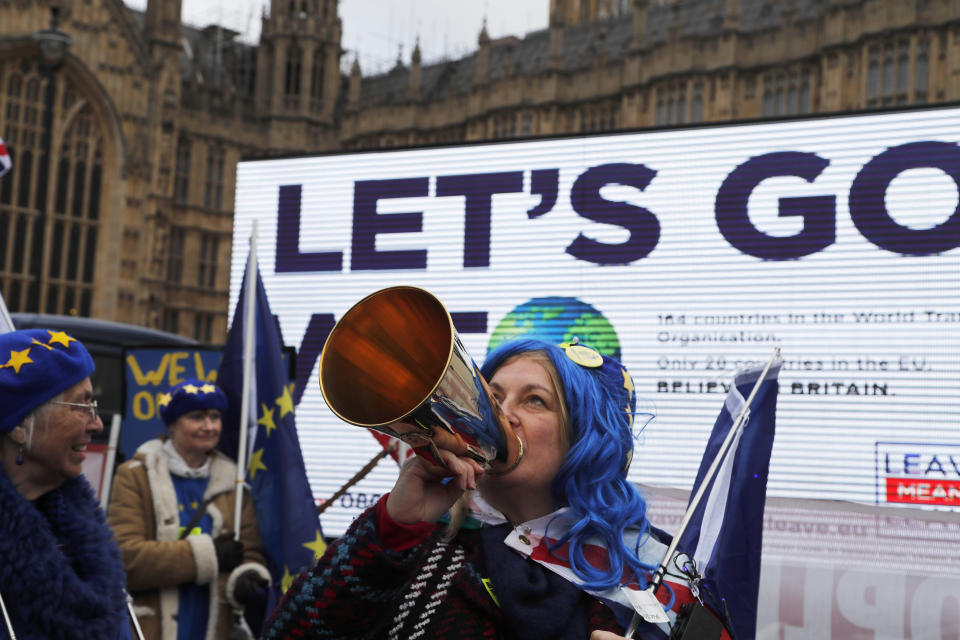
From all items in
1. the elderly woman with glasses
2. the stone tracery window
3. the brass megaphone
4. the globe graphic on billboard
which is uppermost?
the stone tracery window

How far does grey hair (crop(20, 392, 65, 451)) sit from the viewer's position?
6.98 feet

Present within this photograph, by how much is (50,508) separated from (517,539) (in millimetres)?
1070

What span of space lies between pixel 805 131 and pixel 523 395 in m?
5.17

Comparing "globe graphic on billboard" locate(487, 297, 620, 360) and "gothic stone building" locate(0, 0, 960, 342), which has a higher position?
"gothic stone building" locate(0, 0, 960, 342)

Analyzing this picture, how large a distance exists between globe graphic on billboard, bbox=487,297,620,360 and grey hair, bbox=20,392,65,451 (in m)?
4.42

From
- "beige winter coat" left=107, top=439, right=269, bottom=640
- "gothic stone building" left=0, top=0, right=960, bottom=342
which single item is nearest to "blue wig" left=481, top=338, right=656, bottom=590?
"beige winter coat" left=107, top=439, right=269, bottom=640

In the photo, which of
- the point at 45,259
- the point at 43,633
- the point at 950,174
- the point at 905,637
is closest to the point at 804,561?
the point at 905,637

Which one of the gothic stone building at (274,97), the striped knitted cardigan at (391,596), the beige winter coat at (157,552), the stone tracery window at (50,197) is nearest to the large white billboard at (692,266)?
Answer: the beige winter coat at (157,552)

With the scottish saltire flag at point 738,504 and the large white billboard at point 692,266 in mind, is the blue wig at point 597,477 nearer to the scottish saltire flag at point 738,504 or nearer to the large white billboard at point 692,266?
the scottish saltire flag at point 738,504

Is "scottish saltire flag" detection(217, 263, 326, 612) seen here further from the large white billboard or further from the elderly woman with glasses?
the elderly woman with glasses

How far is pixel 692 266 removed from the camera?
21.2 feet

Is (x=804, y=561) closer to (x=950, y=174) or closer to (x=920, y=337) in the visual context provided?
(x=920, y=337)

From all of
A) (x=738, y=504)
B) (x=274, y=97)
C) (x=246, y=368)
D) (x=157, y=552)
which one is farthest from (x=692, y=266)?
(x=274, y=97)

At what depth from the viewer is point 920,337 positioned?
19.5ft
